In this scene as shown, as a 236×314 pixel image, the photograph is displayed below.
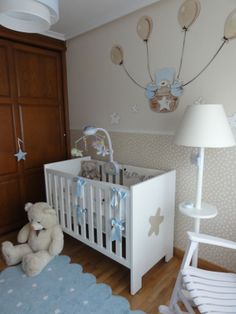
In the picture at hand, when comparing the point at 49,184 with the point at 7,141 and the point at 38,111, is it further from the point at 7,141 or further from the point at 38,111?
the point at 38,111

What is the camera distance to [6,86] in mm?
2279

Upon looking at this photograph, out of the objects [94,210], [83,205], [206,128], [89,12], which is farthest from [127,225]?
[89,12]

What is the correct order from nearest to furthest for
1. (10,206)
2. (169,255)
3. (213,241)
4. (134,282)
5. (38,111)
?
(213,241) < (134,282) < (169,255) < (10,206) < (38,111)

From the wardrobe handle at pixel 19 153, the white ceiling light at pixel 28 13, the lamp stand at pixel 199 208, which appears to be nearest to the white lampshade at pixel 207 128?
the lamp stand at pixel 199 208

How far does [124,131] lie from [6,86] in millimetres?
1280

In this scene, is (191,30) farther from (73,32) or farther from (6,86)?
(6,86)

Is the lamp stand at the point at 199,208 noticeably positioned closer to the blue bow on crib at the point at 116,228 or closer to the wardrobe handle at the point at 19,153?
the blue bow on crib at the point at 116,228

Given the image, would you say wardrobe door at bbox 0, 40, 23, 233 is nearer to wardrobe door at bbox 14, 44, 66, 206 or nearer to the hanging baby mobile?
wardrobe door at bbox 14, 44, 66, 206

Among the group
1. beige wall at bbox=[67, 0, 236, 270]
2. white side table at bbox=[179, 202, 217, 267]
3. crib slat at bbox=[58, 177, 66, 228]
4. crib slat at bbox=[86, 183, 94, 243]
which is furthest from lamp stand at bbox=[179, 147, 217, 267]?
crib slat at bbox=[58, 177, 66, 228]

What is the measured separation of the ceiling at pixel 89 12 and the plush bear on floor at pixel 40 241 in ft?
5.80

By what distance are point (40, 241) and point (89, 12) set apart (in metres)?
2.09

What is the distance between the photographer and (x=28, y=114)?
8.14 ft

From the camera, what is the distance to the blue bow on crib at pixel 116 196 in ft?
4.97

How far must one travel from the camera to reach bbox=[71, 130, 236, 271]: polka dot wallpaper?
5.39 ft
